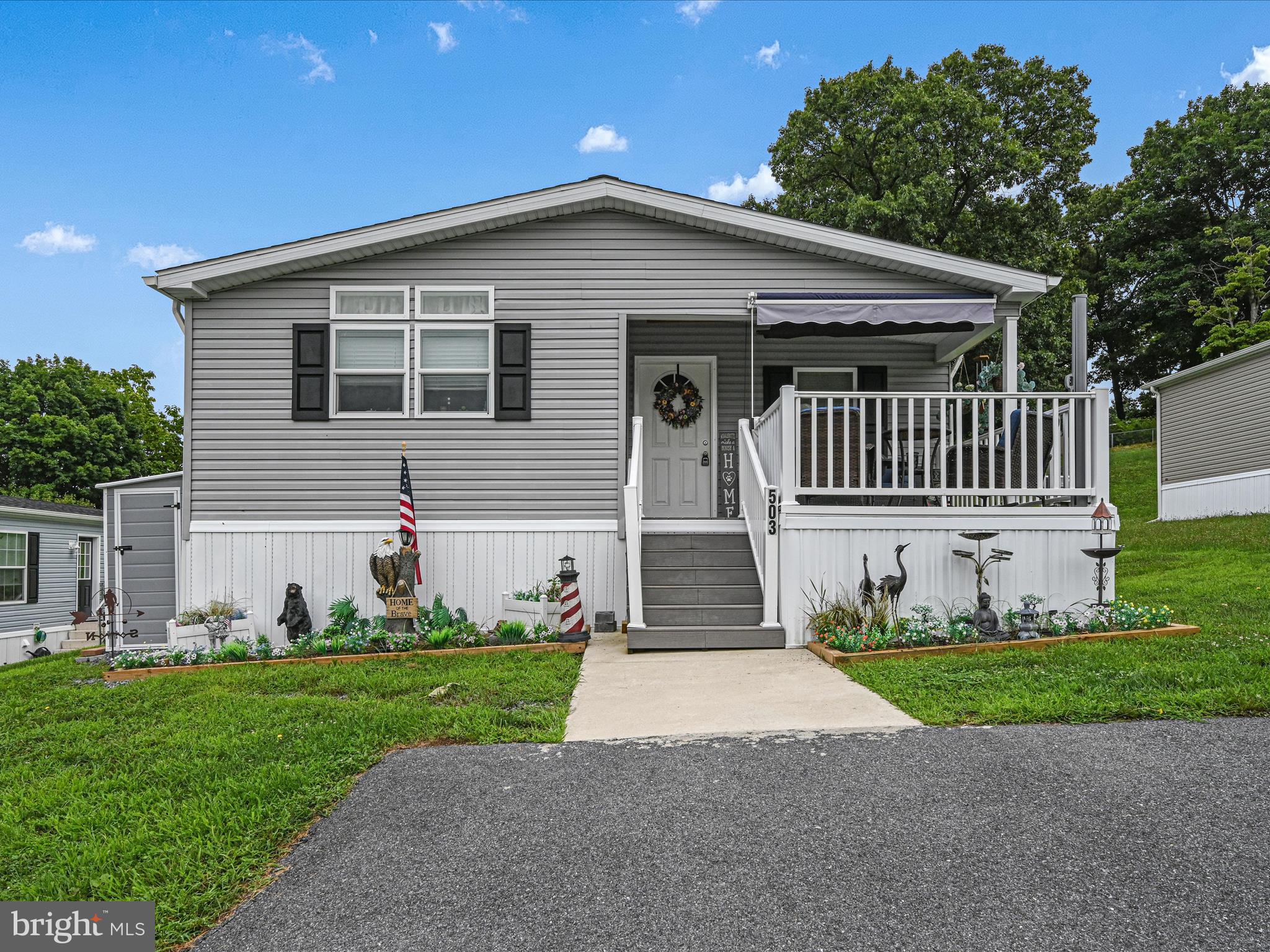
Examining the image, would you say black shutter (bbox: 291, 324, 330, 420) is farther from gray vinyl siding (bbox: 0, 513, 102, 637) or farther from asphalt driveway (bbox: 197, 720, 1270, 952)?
gray vinyl siding (bbox: 0, 513, 102, 637)

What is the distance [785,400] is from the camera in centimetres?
660

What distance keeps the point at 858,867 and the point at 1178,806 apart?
1331 millimetres

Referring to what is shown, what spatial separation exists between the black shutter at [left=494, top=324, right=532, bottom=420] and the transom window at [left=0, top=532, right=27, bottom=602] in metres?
12.2

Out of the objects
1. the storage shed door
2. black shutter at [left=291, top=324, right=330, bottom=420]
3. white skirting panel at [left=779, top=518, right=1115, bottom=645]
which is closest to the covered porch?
white skirting panel at [left=779, top=518, right=1115, bottom=645]

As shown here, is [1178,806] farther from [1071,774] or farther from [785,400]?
[785,400]

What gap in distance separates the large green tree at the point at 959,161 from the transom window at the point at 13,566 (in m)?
17.8

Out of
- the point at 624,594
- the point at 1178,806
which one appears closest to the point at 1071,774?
the point at 1178,806

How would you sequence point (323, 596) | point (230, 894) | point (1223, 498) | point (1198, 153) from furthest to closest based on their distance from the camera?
point (1198, 153), point (1223, 498), point (323, 596), point (230, 894)

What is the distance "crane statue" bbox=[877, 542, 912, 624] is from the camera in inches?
250

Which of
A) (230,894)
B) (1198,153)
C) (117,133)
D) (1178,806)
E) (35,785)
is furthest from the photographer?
(1198,153)

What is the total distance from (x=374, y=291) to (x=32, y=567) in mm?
12054

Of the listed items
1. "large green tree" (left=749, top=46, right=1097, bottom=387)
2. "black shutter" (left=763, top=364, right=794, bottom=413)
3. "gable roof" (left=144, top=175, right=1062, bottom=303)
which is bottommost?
"black shutter" (left=763, top=364, right=794, bottom=413)

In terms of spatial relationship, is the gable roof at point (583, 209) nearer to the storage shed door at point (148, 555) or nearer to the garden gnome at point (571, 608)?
the storage shed door at point (148, 555)

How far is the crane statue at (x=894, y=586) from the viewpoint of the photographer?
6359mm
